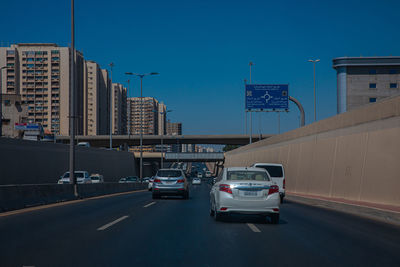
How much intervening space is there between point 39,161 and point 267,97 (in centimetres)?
2111

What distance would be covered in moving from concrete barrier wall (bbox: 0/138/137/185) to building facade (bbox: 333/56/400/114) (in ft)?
114

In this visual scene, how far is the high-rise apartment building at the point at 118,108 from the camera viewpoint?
17938 cm

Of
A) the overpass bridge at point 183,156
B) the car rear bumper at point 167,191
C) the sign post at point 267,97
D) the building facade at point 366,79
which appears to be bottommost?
the overpass bridge at point 183,156

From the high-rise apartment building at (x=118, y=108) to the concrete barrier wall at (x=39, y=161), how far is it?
123m

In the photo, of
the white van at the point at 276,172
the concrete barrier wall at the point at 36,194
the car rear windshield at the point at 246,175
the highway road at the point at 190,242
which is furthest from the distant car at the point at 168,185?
the car rear windshield at the point at 246,175

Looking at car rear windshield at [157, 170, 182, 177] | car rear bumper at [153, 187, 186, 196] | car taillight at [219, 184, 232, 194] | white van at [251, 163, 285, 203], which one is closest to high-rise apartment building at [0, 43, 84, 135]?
car rear windshield at [157, 170, 182, 177]

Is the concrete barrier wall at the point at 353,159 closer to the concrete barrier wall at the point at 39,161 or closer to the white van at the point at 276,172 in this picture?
the white van at the point at 276,172

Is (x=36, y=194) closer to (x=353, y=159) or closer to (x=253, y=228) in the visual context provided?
(x=253, y=228)

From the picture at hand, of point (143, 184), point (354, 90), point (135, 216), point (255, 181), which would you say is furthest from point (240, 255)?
point (354, 90)

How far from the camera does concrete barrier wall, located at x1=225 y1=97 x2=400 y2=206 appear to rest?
695 inches

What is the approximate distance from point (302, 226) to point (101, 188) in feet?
61.4

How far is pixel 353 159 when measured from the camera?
21.7 meters

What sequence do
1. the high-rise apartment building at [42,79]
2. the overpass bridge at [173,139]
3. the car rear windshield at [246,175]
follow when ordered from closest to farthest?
the car rear windshield at [246,175], the overpass bridge at [173,139], the high-rise apartment building at [42,79]

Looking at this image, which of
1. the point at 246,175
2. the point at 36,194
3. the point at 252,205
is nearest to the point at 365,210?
the point at 246,175
